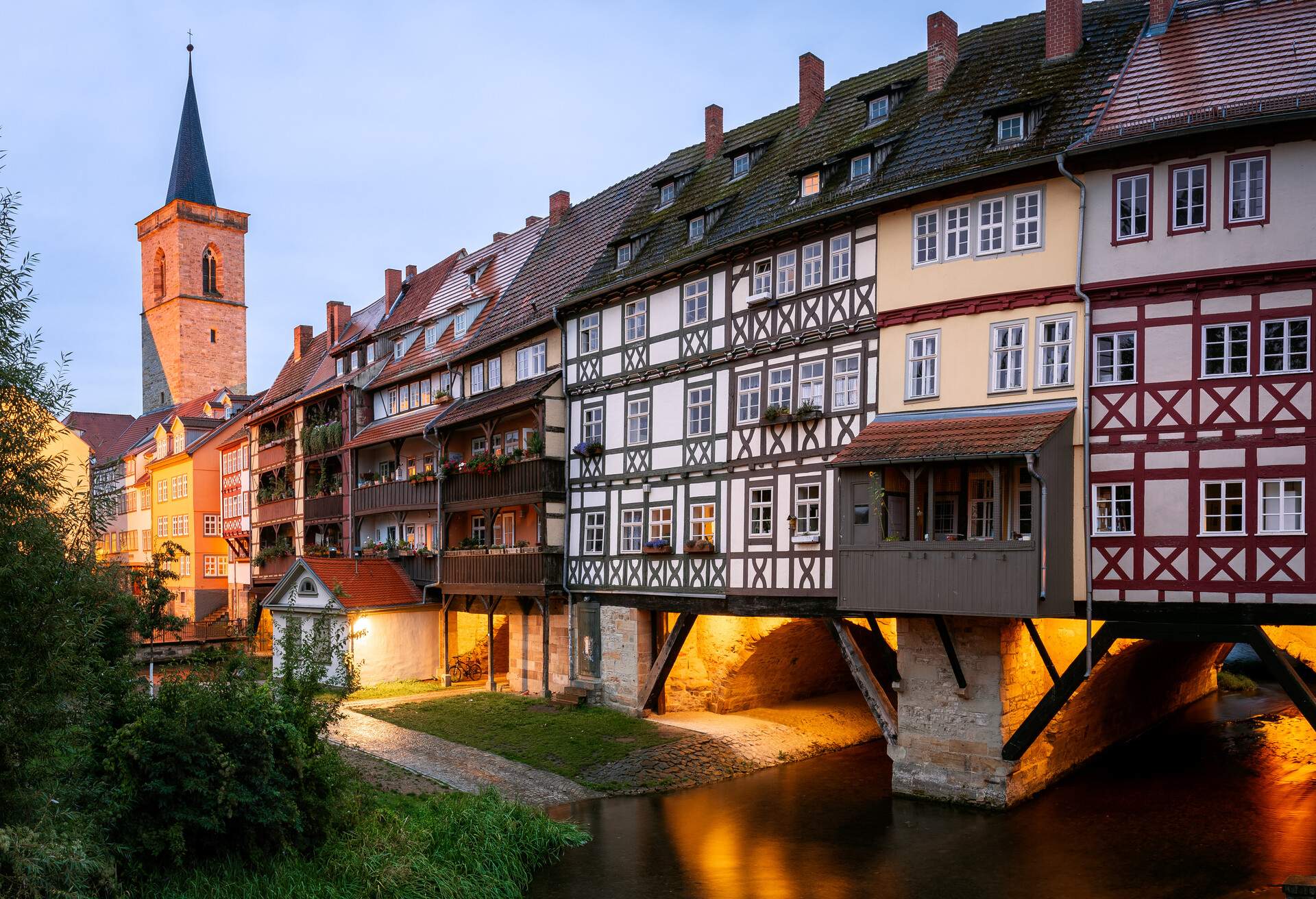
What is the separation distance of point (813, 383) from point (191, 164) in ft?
183

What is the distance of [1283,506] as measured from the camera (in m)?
14.7

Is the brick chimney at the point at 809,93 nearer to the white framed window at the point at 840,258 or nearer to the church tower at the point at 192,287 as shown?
the white framed window at the point at 840,258

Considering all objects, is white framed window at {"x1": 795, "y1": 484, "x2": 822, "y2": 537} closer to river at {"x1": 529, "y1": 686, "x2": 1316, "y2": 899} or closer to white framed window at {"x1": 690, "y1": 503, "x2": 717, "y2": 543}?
white framed window at {"x1": 690, "y1": 503, "x2": 717, "y2": 543}

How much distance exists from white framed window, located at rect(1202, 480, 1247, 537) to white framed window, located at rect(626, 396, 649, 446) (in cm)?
1215

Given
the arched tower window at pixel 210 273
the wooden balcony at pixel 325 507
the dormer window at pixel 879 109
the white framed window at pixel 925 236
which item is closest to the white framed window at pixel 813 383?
the white framed window at pixel 925 236

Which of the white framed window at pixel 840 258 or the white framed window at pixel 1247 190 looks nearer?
the white framed window at pixel 1247 190

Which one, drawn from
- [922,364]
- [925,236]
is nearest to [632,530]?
[922,364]

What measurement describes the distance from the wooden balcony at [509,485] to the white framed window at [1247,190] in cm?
1607

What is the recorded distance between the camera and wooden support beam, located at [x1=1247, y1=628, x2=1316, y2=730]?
14.4 metres

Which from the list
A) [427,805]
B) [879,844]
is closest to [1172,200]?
[879,844]

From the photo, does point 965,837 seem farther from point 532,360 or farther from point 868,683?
point 532,360

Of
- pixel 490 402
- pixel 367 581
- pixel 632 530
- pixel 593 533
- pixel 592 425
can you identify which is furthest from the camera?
pixel 367 581

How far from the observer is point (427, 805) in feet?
55.0

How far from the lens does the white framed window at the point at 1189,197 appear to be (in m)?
15.4
